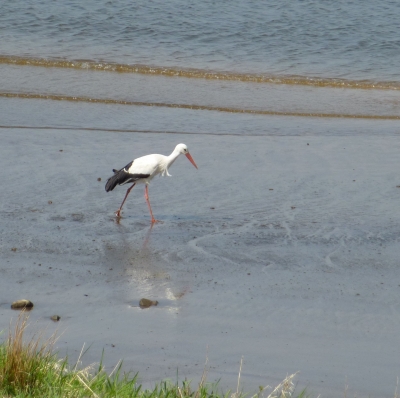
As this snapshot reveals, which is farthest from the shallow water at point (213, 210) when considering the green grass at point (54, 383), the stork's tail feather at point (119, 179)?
the green grass at point (54, 383)

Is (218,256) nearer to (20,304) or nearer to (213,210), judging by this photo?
(213,210)

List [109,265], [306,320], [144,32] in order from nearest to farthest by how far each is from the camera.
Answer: [306,320], [109,265], [144,32]

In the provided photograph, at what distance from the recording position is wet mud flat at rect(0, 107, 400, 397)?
452cm

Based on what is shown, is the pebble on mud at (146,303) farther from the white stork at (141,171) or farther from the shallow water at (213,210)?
the white stork at (141,171)

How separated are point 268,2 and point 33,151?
1564cm

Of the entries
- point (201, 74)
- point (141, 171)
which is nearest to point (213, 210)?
point (141, 171)

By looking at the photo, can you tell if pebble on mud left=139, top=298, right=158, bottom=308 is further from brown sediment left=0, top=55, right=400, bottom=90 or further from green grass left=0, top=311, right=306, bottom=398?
brown sediment left=0, top=55, right=400, bottom=90

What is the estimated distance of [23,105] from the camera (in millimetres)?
12891

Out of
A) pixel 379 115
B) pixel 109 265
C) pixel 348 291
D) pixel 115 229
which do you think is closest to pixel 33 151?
pixel 115 229

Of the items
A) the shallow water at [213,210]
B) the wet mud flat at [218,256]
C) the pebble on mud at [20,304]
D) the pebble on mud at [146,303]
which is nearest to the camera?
the wet mud flat at [218,256]

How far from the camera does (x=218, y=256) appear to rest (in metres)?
6.57

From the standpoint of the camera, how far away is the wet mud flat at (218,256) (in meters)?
4.52

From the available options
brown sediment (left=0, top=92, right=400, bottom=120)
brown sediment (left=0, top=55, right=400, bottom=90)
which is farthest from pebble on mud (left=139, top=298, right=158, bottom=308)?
brown sediment (left=0, top=55, right=400, bottom=90)

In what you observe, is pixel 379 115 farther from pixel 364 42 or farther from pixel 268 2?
pixel 268 2
